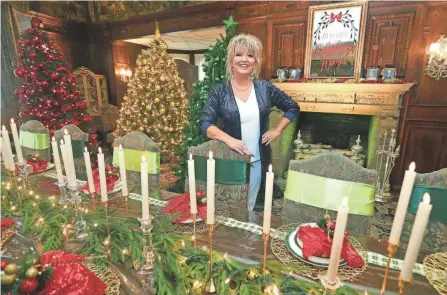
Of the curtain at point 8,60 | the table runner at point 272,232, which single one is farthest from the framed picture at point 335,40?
the curtain at point 8,60

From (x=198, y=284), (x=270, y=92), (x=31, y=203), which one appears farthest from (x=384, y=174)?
(x=31, y=203)

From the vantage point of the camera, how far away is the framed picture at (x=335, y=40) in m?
3.46

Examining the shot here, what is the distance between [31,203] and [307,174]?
1.32 m

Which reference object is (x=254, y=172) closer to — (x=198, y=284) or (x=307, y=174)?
(x=307, y=174)

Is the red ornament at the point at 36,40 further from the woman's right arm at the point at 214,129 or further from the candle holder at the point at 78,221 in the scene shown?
the candle holder at the point at 78,221

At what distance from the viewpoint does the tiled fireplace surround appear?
11.1 feet

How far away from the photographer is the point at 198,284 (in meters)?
0.69

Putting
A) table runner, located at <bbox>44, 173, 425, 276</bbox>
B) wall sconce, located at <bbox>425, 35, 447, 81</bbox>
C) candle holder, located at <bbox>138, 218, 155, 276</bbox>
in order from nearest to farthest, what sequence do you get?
candle holder, located at <bbox>138, 218, 155, 276</bbox> → table runner, located at <bbox>44, 173, 425, 276</bbox> → wall sconce, located at <bbox>425, 35, 447, 81</bbox>

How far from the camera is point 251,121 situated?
1599mm

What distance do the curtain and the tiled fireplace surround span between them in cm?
489

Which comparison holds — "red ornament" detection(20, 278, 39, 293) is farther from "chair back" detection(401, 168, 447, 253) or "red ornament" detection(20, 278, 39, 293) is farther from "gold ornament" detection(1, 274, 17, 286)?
"chair back" detection(401, 168, 447, 253)

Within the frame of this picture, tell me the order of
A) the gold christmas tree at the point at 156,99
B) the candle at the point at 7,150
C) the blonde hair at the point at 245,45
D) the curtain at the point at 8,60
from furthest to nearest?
1. the curtain at the point at 8,60
2. the gold christmas tree at the point at 156,99
3. the blonde hair at the point at 245,45
4. the candle at the point at 7,150

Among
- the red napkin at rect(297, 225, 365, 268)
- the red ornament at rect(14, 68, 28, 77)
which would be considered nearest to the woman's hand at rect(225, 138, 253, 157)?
the red napkin at rect(297, 225, 365, 268)

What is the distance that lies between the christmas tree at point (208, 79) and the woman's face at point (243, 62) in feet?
3.62
